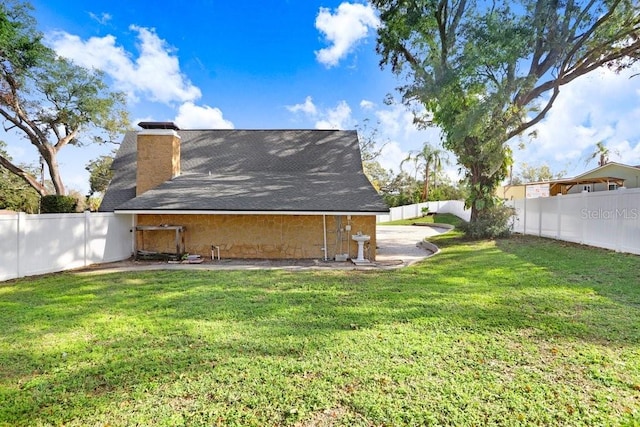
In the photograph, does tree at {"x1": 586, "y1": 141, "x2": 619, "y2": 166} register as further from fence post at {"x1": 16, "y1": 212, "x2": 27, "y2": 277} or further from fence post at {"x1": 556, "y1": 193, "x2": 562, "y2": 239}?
fence post at {"x1": 16, "y1": 212, "x2": 27, "y2": 277}

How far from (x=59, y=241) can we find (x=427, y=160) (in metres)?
38.7

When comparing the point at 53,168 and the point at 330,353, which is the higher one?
the point at 53,168

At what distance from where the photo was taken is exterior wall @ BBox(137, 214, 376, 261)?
12.8 m

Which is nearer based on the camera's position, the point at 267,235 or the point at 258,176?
the point at 267,235

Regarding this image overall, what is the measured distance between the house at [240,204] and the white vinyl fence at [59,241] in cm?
67

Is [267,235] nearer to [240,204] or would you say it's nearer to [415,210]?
[240,204]

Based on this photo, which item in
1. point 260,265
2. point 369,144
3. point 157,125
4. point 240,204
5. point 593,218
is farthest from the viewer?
point 369,144

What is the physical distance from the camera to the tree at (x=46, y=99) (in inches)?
779

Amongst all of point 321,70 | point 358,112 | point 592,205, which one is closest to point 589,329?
point 592,205

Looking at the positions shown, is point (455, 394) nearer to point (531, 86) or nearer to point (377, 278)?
point (377, 278)

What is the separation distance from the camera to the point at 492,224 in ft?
48.9

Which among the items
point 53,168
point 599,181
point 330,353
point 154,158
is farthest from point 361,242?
point 53,168

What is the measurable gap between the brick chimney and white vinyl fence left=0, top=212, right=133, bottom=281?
2.35m

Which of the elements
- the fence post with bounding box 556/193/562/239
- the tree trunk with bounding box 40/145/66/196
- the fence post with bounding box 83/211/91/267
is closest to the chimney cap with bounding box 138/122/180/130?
the fence post with bounding box 83/211/91/267
